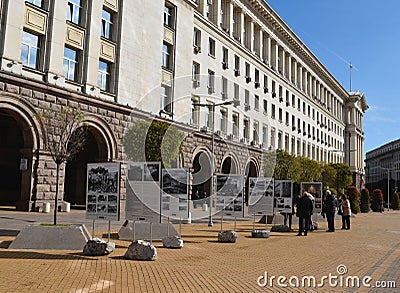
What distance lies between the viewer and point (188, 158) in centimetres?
3444

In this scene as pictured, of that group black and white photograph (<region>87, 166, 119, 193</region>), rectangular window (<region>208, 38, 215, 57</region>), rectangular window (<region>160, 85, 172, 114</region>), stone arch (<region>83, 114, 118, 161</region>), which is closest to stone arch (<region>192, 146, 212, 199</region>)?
rectangular window (<region>160, 85, 172, 114</region>)

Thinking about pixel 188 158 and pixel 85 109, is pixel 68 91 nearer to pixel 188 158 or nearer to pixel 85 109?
pixel 85 109

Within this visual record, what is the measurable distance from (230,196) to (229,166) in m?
26.3

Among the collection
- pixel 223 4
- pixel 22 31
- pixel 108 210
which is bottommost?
pixel 108 210

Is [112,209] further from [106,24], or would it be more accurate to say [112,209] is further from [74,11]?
[106,24]

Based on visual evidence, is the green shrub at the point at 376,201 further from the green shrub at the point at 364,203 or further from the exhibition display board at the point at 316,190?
the exhibition display board at the point at 316,190

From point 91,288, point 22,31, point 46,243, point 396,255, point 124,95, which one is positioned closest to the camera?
point 91,288

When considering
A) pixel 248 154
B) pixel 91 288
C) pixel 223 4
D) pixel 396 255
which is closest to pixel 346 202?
pixel 396 255

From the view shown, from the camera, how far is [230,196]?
17.7 meters

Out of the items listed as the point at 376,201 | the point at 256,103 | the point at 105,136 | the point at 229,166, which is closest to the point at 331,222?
the point at 105,136

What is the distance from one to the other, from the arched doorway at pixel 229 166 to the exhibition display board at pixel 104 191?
29533mm

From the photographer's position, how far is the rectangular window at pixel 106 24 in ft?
89.9

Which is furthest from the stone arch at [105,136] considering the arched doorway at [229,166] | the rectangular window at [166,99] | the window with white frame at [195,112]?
the arched doorway at [229,166]

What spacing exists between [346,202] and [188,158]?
48.6 feet
